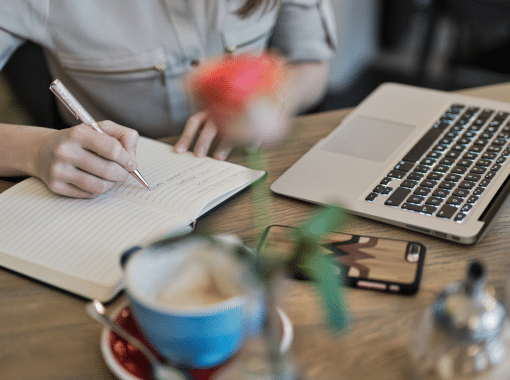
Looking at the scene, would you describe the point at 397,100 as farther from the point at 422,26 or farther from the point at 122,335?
the point at 422,26

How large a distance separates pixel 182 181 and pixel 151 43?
0.37 metres

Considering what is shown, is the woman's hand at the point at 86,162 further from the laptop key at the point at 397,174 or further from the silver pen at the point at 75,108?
the laptop key at the point at 397,174

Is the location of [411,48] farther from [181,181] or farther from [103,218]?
[103,218]

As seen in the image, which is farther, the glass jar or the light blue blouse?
the light blue blouse

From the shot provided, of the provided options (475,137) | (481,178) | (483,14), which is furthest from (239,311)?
(483,14)

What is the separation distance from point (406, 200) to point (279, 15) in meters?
0.56

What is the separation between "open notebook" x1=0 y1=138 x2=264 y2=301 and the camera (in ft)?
1.53

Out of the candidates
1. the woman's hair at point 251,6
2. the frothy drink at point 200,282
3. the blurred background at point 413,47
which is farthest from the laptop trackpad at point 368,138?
the blurred background at point 413,47

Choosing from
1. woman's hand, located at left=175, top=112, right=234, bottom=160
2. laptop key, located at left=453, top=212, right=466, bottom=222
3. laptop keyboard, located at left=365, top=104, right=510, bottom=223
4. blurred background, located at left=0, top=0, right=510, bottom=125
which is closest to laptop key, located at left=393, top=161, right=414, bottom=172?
laptop keyboard, located at left=365, top=104, right=510, bottom=223

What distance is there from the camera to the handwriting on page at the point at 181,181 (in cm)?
56

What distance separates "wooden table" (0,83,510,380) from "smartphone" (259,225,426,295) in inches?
0.4

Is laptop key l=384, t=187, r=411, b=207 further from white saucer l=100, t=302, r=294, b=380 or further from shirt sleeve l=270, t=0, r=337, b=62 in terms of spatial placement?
shirt sleeve l=270, t=0, r=337, b=62

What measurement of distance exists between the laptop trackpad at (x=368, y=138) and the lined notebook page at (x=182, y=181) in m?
0.14

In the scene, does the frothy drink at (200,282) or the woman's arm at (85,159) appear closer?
the frothy drink at (200,282)
